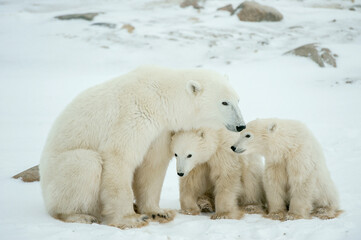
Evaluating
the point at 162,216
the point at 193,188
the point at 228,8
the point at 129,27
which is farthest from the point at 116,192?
the point at 228,8

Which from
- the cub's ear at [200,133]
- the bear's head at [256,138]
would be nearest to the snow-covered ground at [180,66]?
the bear's head at [256,138]

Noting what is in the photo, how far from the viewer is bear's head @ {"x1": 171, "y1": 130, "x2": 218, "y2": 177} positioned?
4.53 meters

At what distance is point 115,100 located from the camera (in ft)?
13.5

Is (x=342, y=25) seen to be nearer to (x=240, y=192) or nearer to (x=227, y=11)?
(x=227, y=11)

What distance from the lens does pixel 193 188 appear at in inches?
193

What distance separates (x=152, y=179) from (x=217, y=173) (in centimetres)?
85

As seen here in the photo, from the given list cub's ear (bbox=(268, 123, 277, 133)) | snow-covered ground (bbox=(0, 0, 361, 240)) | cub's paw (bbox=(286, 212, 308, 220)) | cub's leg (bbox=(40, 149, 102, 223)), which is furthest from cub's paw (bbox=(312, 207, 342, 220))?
cub's leg (bbox=(40, 149, 102, 223))

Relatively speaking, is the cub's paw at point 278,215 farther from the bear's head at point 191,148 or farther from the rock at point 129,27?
the rock at point 129,27

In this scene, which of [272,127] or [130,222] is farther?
[272,127]

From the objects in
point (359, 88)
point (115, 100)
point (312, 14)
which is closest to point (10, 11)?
point (312, 14)

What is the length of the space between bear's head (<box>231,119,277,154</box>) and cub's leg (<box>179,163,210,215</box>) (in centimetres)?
66

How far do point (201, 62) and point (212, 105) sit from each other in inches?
462

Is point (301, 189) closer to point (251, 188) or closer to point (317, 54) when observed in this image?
point (251, 188)

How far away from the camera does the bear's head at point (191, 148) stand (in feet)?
14.9
